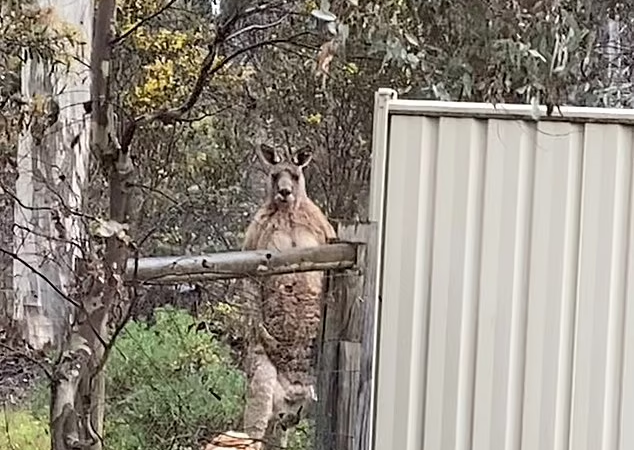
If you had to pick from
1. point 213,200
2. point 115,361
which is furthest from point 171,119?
point 213,200

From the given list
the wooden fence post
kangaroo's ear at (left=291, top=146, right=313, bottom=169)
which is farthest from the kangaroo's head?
the wooden fence post

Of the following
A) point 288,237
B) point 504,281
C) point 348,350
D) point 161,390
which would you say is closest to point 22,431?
point 161,390

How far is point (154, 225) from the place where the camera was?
2816 mm

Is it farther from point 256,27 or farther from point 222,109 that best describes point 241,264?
point 222,109

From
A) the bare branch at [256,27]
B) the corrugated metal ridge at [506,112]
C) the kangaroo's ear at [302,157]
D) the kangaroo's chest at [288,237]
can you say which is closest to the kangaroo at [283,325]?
the kangaroo's chest at [288,237]

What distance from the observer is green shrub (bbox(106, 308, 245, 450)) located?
2.78 metres

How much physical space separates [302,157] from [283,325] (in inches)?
29.2

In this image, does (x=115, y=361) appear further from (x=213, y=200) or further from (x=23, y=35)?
(x=23, y=35)

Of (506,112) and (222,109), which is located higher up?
(222,109)

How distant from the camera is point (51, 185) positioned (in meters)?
3.38

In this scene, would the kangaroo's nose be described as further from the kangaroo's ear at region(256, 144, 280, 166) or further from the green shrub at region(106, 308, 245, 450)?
the green shrub at region(106, 308, 245, 450)

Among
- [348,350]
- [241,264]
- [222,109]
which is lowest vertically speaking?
[348,350]

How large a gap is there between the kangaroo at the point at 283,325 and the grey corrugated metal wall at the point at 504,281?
0.47 metres

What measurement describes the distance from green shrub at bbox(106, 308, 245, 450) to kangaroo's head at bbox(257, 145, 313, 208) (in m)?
0.50
